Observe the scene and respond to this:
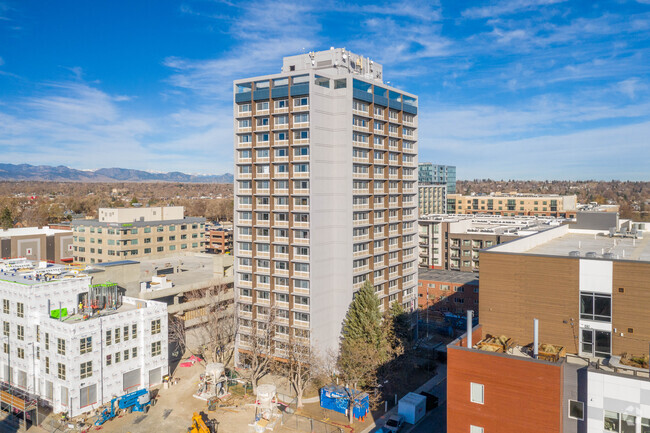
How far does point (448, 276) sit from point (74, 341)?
248 feet

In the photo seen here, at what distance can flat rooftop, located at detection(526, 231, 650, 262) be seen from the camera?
129 ft

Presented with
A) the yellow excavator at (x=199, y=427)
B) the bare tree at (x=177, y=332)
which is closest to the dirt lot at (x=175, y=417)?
the yellow excavator at (x=199, y=427)

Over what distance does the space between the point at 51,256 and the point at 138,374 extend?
84314 millimetres

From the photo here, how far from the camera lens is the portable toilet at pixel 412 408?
48688 millimetres

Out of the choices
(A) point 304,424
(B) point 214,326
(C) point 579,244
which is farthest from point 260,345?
(C) point 579,244

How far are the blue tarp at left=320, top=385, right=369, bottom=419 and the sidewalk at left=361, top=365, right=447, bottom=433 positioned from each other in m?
1.71

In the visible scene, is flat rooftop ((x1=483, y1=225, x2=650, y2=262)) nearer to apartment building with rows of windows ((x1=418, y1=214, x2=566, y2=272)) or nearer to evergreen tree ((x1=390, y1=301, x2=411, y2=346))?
evergreen tree ((x1=390, y1=301, x2=411, y2=346))

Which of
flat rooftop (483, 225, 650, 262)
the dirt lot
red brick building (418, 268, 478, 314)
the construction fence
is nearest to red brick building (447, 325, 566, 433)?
flat rooftop (483, 225, 650, 262)

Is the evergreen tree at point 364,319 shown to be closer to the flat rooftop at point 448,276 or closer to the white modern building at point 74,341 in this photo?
the white modern building at point 74,341

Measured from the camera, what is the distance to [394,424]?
47.1 metres

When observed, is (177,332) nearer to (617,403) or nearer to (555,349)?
(555,349)

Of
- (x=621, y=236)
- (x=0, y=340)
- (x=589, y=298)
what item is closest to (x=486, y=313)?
(x=589, y=298)

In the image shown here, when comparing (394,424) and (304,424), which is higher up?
(394,424)

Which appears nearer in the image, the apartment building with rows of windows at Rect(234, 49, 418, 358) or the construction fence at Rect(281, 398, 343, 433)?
the construction fence at Rect(281, 398, 343, 433)
